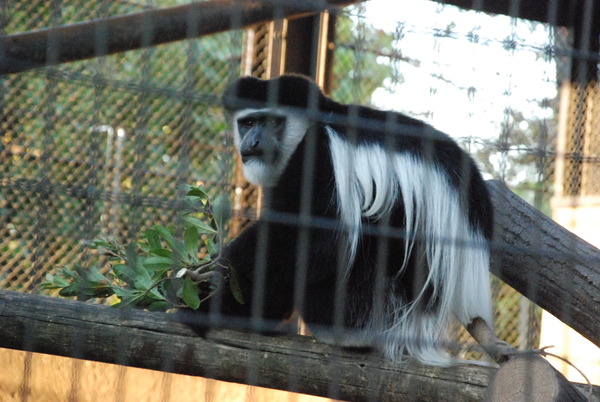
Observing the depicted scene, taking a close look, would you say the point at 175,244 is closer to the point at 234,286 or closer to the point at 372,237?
the point at 234,286

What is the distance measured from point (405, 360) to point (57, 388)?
1301 millimetres

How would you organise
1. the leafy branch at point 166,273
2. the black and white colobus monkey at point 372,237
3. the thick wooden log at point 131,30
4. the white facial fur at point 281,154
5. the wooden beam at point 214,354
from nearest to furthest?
1. the thick wooden log at point 131,30
2. the wooden beam at point 214,354
3. the leafy branch at point 166,273
4. the black and white colobus monkey at point 372,237
5. the white facial fur at point 281,154

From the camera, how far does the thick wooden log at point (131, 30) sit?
1.29 m

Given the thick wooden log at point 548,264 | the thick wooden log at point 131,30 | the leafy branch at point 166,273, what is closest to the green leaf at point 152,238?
the leafy branch at point 166,273

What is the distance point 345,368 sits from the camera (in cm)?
157

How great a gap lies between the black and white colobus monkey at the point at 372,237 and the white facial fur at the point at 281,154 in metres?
0.08

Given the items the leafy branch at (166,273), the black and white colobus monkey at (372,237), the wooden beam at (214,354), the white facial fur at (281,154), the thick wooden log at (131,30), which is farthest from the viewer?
the white facial fur at (281,154)

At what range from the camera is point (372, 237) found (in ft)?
6.09

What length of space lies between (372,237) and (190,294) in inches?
22.0

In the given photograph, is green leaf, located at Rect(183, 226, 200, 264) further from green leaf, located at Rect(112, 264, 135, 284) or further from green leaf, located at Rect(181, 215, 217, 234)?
green leaf, located at Rect(112, 264, 135, 284)

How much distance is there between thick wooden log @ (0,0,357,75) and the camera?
4.25 ft

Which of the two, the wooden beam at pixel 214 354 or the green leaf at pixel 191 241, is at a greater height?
the green leaf at pixel 191 241

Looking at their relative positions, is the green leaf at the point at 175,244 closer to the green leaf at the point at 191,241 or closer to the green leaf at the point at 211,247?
the green leaf at the point at 191,241

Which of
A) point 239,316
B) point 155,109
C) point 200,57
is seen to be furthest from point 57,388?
point 200,57
